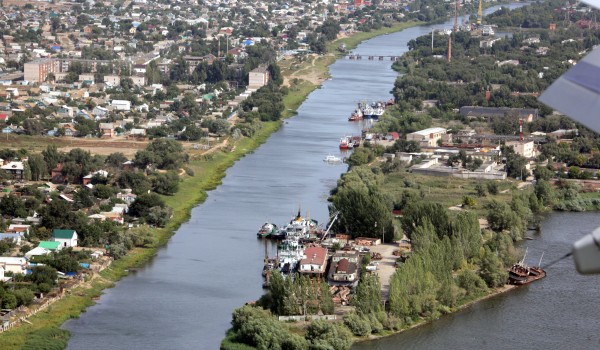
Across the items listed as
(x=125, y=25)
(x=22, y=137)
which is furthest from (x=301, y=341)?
(x=125, y=25)

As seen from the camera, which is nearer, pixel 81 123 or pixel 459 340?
pixel 459 340

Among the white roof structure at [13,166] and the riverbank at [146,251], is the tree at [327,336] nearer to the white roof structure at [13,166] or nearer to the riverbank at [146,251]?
the riverbank at [146,251]

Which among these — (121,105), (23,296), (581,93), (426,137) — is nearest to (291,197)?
(426,137)

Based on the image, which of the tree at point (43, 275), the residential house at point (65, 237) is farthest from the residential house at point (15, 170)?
the tree at point (43, 275)

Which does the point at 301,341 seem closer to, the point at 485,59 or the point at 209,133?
the point at 209,133

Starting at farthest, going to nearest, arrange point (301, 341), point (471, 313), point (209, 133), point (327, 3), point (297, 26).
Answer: point (327, 3)
point (297, 26)
point (209, 133)
point (471, 313)
point (301, 341)
